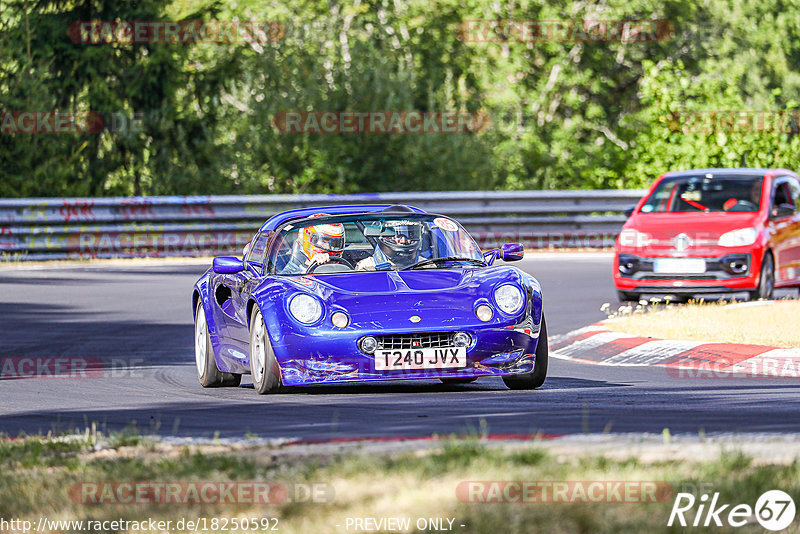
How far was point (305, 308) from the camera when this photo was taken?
34.2 ft

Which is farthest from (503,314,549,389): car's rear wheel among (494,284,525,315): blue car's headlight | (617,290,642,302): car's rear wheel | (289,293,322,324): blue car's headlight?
(617,290,642,302): car's rear wheel

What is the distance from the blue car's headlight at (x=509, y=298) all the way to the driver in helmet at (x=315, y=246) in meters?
1.38

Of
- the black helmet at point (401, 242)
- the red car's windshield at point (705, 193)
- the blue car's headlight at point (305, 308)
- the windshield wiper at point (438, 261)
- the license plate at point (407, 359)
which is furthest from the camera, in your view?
the red car's windshield at point (705, 193)

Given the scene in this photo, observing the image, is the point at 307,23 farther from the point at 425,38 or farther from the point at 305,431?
the point at 305,431

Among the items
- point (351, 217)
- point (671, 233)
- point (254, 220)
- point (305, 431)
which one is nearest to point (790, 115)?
point (254, 220)

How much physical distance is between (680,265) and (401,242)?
23.7ft

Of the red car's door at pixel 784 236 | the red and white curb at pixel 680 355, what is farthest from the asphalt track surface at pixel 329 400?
the red car's door at pixel 784 236

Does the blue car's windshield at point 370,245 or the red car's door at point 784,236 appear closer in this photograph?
the blue car's windshield at point 370,245

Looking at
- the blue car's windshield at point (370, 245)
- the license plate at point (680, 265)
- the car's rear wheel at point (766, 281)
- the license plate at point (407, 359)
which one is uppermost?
the blue car's windshield at point (370, 245)

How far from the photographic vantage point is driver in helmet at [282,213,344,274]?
1130 cm

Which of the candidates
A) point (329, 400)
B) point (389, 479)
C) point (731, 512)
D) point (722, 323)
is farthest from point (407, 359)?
point (722, 323)

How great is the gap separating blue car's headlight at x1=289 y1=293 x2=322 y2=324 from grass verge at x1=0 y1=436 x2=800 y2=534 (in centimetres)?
286

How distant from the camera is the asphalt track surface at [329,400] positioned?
8.41 meters

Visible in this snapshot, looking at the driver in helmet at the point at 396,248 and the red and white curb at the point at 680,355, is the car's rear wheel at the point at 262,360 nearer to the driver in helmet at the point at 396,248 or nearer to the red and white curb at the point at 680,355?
the driver in helmet at the point at 396,248
